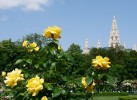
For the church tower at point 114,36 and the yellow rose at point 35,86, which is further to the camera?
the church tower at point 114,36

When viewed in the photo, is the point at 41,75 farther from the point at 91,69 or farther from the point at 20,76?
the point at 91,69

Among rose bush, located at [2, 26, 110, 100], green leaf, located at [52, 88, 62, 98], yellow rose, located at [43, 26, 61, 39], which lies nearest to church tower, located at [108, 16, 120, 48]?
rose bush, located at [2, 26, 110, 100]

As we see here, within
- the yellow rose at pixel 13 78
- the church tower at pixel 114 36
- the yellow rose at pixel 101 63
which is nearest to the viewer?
the yellow rose at pixel 101 63

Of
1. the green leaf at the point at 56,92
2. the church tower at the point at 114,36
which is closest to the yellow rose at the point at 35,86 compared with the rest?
the green leaf at the point at 56,92

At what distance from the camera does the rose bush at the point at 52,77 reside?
390cm

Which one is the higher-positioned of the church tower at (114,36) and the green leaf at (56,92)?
the church tower at (114,36)

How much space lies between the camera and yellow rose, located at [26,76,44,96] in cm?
386

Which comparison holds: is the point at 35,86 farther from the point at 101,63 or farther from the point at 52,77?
the point at 101,63

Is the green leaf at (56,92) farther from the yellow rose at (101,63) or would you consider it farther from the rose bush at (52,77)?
the yellow rose at (101,63)

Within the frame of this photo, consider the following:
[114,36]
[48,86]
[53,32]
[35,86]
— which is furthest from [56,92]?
[114,36]

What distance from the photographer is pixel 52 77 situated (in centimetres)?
422

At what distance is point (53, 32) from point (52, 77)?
0.48 m

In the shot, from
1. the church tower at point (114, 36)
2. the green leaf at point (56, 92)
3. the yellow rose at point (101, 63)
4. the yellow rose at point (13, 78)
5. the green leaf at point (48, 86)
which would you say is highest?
the church tower at point (114, 36)

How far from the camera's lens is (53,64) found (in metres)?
4.27
